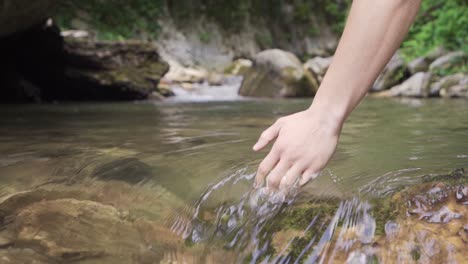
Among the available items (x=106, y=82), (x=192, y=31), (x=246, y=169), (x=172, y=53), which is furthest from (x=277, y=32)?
(x=246, y=169)

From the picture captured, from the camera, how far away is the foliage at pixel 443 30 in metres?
11.6

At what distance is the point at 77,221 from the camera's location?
4.86ft

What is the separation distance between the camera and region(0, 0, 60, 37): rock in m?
4.32

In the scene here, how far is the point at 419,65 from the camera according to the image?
1128cm

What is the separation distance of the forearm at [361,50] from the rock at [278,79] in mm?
9341

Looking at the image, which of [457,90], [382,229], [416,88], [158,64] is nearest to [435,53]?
[416,88]

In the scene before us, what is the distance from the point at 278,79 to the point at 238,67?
18.7 feet

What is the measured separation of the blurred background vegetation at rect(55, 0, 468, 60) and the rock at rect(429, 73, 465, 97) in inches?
61.9

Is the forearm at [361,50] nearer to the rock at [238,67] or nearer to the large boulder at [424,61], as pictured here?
the large boulder at [424,61]

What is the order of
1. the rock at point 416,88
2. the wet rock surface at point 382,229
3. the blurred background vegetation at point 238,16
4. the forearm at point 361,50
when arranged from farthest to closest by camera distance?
the blurred background vegetation at point 238,16, the rock at point 416,88, the wet rock surface at point 382,229, the forearm at point 361,50

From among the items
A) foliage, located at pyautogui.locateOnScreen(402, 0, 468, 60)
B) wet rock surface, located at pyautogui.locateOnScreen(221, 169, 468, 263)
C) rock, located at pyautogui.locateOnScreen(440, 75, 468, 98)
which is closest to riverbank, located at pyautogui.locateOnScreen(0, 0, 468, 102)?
rock, located at pyautogui.locateOnScreen(440, 75, 468, 98)

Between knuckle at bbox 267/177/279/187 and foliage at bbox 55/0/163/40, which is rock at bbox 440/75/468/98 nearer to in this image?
knuckle at bbox 267/177/279/187

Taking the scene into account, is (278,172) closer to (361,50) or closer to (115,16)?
(361,50)

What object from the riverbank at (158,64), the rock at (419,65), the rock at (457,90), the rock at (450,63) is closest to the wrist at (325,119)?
the riverbank at (158,64)
